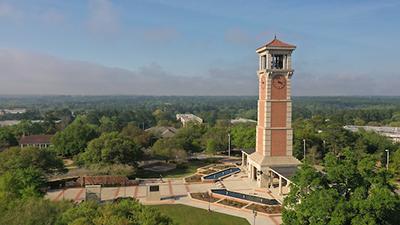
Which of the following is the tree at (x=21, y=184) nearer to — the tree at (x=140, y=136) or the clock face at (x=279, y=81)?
the clock face at (x=279, y=81)

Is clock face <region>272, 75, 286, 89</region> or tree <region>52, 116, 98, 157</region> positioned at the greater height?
clock face <region>272, 75, 286, 89</region>

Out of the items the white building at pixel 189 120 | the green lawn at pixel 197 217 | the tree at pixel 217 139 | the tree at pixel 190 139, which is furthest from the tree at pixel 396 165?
the white building at pixel 189 120

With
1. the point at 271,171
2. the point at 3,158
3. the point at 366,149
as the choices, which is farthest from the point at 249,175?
the point at 3,158

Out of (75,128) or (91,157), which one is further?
(75,128)

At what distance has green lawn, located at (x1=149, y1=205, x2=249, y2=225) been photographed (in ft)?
95.1

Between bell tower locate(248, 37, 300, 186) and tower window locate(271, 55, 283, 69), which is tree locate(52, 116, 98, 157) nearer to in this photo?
bell tower locate(248, 37, 300, 186)

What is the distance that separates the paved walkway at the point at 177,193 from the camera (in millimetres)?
32438

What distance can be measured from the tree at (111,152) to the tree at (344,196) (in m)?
28.4

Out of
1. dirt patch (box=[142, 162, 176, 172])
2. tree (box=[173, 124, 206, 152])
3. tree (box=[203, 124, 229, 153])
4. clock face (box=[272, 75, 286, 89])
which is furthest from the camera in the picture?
tree (box=[203, 124, 229, 153])

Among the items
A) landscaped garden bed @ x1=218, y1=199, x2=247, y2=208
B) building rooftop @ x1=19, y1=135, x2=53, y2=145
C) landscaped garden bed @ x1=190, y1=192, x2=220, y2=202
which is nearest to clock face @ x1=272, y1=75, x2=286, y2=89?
landscaped garden bed @ x1=218, y1=199, x2=247, y2=208

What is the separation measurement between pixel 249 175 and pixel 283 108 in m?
8.90

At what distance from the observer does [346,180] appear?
64.7ft

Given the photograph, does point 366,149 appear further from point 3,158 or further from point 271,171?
point 3,158

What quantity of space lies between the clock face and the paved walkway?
11098 millimetres
